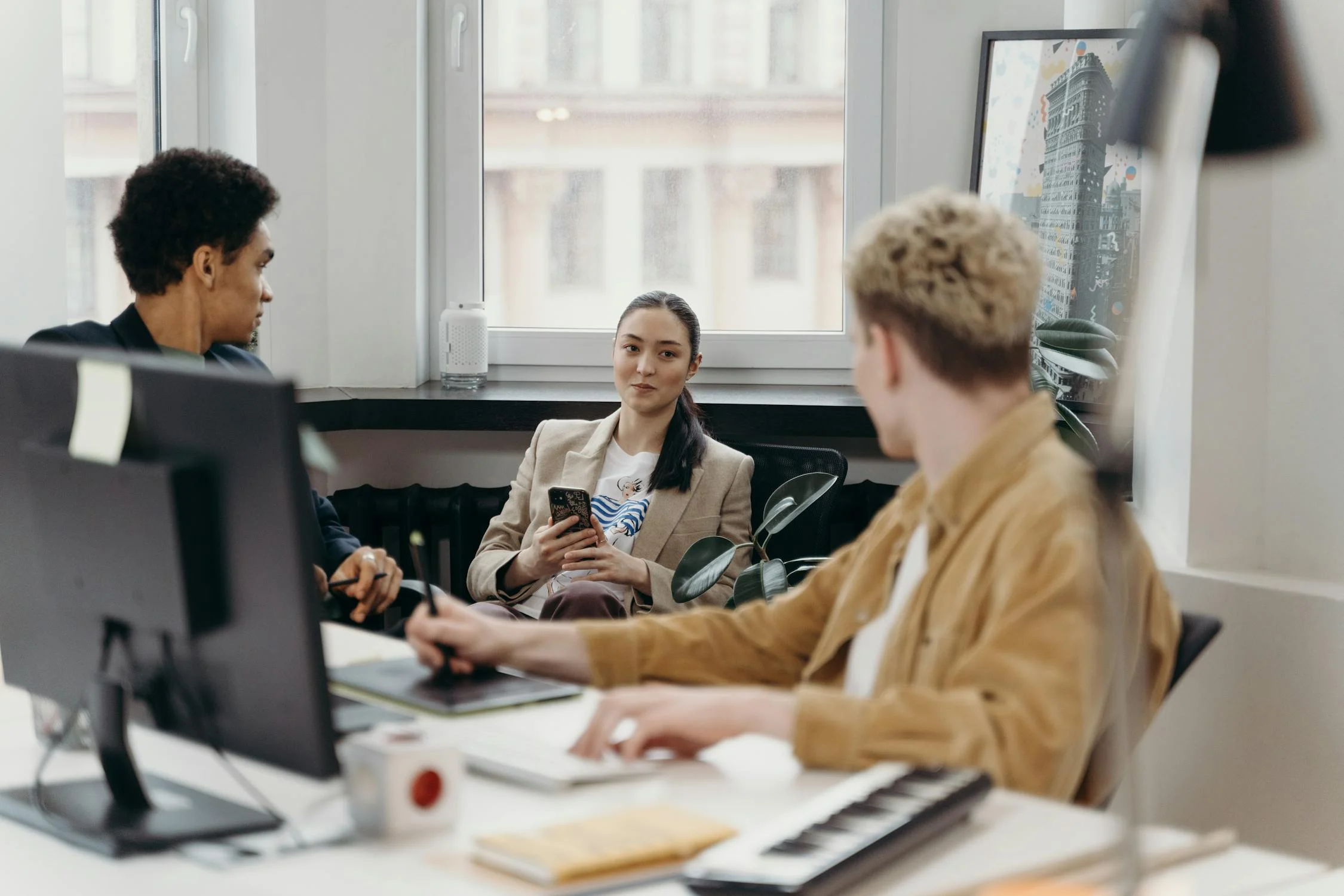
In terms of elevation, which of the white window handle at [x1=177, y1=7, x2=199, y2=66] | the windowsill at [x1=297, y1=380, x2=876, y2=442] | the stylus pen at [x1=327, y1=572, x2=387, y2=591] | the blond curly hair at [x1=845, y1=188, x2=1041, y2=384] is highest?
the white window handle at [x1=177, y1=7, x2=199, y2=66]

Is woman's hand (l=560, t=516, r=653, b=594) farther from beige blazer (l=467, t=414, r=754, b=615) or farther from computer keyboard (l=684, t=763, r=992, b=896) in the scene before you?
computer keyboard (l=684, t=763, r=992, b=896)

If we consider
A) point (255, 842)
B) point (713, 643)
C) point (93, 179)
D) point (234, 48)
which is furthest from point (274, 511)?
point (234, 48)

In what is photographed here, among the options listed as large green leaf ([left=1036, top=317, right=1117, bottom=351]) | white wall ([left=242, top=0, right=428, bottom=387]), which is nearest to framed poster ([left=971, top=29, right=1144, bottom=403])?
large green leaf ([left=1036, top=317, right=1117, bottom=351])

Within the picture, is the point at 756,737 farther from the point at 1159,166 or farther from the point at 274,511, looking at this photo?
the point at 1159,166

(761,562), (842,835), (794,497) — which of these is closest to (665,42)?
(794,497)

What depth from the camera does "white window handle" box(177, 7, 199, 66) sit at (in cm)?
317

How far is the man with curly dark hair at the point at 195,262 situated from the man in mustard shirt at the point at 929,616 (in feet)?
3.00

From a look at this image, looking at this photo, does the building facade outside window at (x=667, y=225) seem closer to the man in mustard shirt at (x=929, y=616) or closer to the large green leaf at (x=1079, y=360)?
the large green leaf at (x=1079, y=360)

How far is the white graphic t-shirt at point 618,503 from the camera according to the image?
2783 millimetres

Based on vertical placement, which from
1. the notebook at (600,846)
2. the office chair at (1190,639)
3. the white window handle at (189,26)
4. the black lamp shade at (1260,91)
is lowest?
the notebook at (600,846)

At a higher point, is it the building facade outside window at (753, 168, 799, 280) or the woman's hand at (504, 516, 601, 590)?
the building facade outside window at (753, 168, 799, 280)

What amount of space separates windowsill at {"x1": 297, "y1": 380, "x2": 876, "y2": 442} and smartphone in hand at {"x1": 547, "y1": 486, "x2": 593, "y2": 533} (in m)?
0.49

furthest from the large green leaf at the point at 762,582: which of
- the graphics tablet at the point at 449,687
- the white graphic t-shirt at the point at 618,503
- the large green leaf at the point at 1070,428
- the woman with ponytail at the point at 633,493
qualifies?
the graphics tablet at the point at 449,687

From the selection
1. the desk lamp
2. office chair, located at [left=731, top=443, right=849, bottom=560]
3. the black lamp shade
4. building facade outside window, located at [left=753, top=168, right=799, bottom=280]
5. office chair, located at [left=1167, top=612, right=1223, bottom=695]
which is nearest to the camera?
the desk lamp
